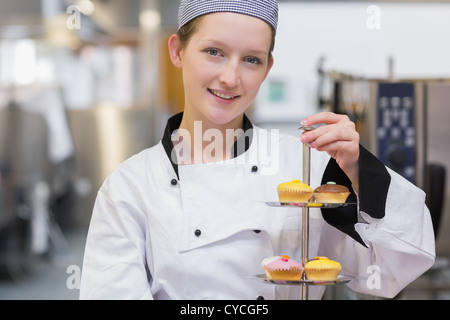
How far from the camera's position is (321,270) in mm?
771

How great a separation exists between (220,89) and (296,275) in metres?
0.25

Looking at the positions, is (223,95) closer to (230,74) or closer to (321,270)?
(230,74)

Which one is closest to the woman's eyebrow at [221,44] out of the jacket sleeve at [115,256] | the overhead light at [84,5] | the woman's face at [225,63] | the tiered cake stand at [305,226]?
the woman's face at [225,63]

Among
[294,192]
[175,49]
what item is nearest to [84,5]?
[175,49]

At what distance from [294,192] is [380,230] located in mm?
123

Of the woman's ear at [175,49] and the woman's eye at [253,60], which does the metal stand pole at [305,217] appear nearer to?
the woman's eye at [253,60]

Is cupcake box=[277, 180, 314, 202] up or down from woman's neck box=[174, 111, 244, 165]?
down

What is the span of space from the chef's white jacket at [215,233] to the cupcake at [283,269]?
0.06m

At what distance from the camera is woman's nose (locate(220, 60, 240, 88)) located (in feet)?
2.57

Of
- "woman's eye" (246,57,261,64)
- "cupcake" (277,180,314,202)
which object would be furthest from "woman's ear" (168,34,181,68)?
"cupcake" (277,180,314,202)

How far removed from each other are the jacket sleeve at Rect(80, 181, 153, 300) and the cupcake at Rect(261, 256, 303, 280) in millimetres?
179

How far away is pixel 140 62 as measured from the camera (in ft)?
13.1

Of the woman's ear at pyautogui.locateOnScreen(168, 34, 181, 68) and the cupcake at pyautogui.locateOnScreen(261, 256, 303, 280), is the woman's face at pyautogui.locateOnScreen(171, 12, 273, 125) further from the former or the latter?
the cupcake at pyautogui.locateOnScreen(261, 256, 303, 280)

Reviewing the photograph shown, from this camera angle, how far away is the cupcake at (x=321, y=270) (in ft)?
2.51
